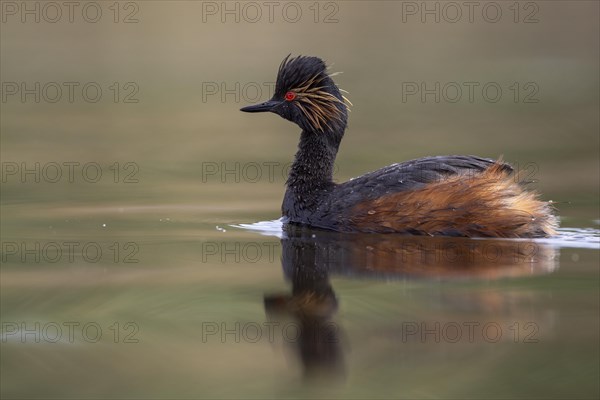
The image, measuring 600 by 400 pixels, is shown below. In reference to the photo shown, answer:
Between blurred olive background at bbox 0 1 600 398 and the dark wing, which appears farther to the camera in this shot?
the dark wing

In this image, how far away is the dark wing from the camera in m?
8.63

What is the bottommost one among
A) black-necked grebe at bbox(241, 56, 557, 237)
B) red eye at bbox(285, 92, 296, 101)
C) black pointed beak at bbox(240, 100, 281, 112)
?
black-necked grebe at bbox(241, 56, 557, 237)


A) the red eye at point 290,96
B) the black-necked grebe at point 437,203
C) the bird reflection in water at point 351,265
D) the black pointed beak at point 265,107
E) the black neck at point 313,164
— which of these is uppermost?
the red eye at point 290,96

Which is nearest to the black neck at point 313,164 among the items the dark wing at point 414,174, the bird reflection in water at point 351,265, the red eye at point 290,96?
the red eye at point 290,96

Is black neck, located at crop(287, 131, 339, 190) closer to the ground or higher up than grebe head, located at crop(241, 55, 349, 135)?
closer to the ground

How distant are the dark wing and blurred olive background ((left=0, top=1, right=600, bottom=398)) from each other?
0.97 metres

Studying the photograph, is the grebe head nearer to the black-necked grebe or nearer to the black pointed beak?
the black pointed beak

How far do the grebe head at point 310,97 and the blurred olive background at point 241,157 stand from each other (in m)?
0.93

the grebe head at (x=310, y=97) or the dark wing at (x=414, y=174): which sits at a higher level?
the grebe head at (x=310, y=97)

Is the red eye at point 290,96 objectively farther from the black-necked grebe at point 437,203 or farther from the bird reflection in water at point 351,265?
the bird reflection in water at point 351,265

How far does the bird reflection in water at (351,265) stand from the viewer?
5930mm

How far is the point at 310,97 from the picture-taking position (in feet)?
31.6

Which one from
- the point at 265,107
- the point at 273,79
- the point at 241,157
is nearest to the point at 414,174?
the point at 265,107

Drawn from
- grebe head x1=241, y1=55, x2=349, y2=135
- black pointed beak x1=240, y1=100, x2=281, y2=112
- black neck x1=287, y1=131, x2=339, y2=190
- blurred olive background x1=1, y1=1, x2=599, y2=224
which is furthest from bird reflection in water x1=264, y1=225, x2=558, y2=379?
blurred olive background x1=1, y1=1, x2=599, y2=224
